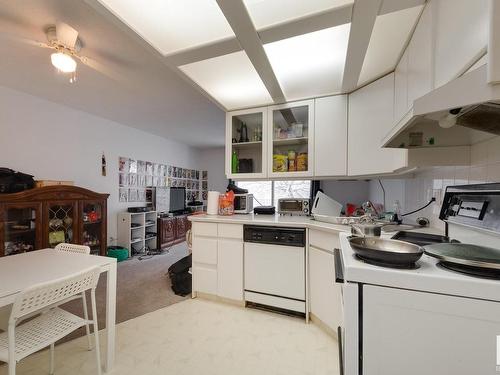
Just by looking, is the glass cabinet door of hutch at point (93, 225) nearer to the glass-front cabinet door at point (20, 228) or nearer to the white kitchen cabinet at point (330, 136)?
the glass-front cabinet door at point (20, 228)

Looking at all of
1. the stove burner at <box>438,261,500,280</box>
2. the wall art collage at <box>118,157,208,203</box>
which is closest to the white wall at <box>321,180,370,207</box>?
the stove burner at <box>438,261,500,280</box>

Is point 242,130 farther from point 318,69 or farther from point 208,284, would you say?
point 208,284

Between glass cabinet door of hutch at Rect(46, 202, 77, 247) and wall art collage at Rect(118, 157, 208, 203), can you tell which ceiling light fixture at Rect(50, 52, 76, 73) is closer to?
glass cabinet door of hutch at Rect(46, 202, 77, 247)

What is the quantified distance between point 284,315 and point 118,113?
3494 millimetres

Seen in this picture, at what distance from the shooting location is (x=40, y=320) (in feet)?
3.91

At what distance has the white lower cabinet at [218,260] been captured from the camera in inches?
82.4

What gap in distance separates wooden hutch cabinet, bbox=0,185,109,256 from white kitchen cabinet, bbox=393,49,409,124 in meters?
3.47

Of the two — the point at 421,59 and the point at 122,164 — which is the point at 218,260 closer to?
the point at 421,59

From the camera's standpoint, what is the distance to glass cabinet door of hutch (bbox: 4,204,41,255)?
7.67 ft

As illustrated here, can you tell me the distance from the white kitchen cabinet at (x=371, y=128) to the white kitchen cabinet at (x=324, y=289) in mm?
768

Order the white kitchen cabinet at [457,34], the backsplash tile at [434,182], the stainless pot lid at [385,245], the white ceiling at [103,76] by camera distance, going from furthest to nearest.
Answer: the white ceiling at [103,76] < the backsplash tile at [434,182] < the stainless pot lid at [385,245] < the white kitchen cabinet at [457,34]

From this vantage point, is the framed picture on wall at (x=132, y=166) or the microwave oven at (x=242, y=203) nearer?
the microwave oven at (x=242, y=203)

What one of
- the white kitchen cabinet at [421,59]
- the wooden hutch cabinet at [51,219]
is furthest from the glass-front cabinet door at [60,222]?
the white kitchen cabinet at [421,59]

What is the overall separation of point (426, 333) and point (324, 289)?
46.0 inches
